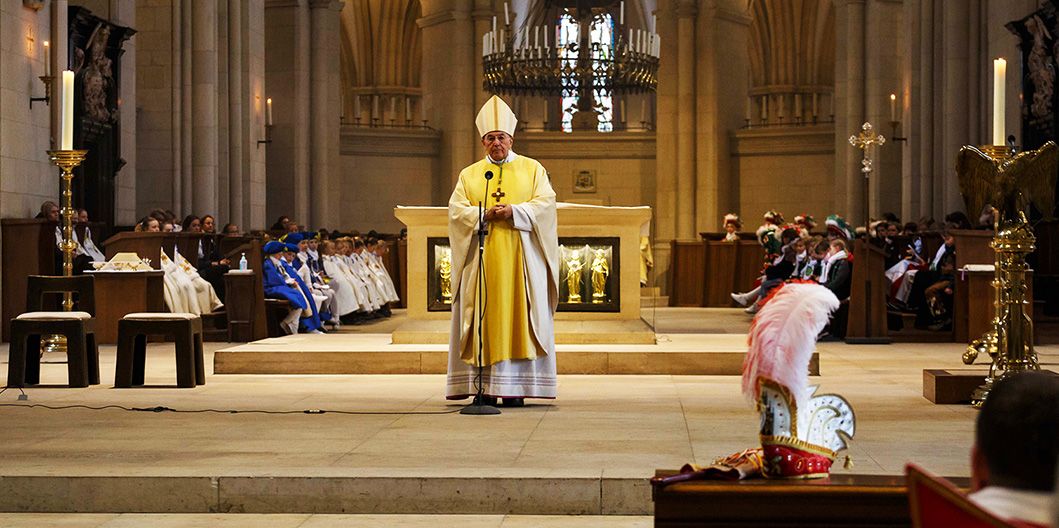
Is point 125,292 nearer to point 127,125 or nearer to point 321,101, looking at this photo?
point 127,125

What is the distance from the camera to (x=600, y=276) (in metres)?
12.6

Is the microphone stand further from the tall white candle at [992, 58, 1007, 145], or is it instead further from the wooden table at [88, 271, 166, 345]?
the wooden table at [88, 271, 166, 345]

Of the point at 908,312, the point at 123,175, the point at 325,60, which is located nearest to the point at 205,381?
the point at 908,312

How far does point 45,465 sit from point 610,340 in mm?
6474

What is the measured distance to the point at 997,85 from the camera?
25.9 ft

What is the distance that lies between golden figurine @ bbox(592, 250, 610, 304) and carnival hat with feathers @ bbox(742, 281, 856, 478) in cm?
825

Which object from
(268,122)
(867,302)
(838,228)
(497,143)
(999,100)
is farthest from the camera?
(268,122)

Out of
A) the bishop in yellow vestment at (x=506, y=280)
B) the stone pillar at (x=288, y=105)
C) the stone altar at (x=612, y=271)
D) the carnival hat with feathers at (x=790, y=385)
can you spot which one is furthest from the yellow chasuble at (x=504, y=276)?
the stone pillar at (x=288, y=105)

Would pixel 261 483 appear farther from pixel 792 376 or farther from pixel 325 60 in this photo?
pixel 325 60

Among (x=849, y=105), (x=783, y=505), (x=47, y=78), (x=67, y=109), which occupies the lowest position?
(x=783, y=505)

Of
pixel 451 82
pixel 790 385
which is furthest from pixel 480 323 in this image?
pixel 451 82

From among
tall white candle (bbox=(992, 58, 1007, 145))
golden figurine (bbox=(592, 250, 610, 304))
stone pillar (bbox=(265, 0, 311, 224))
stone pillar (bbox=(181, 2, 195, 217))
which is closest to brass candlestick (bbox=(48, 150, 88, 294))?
golden figurine (bbox=(592, 250, 610, 304))

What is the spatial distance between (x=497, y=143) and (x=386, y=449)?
2691mm

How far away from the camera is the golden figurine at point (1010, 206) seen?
7.92 metres
